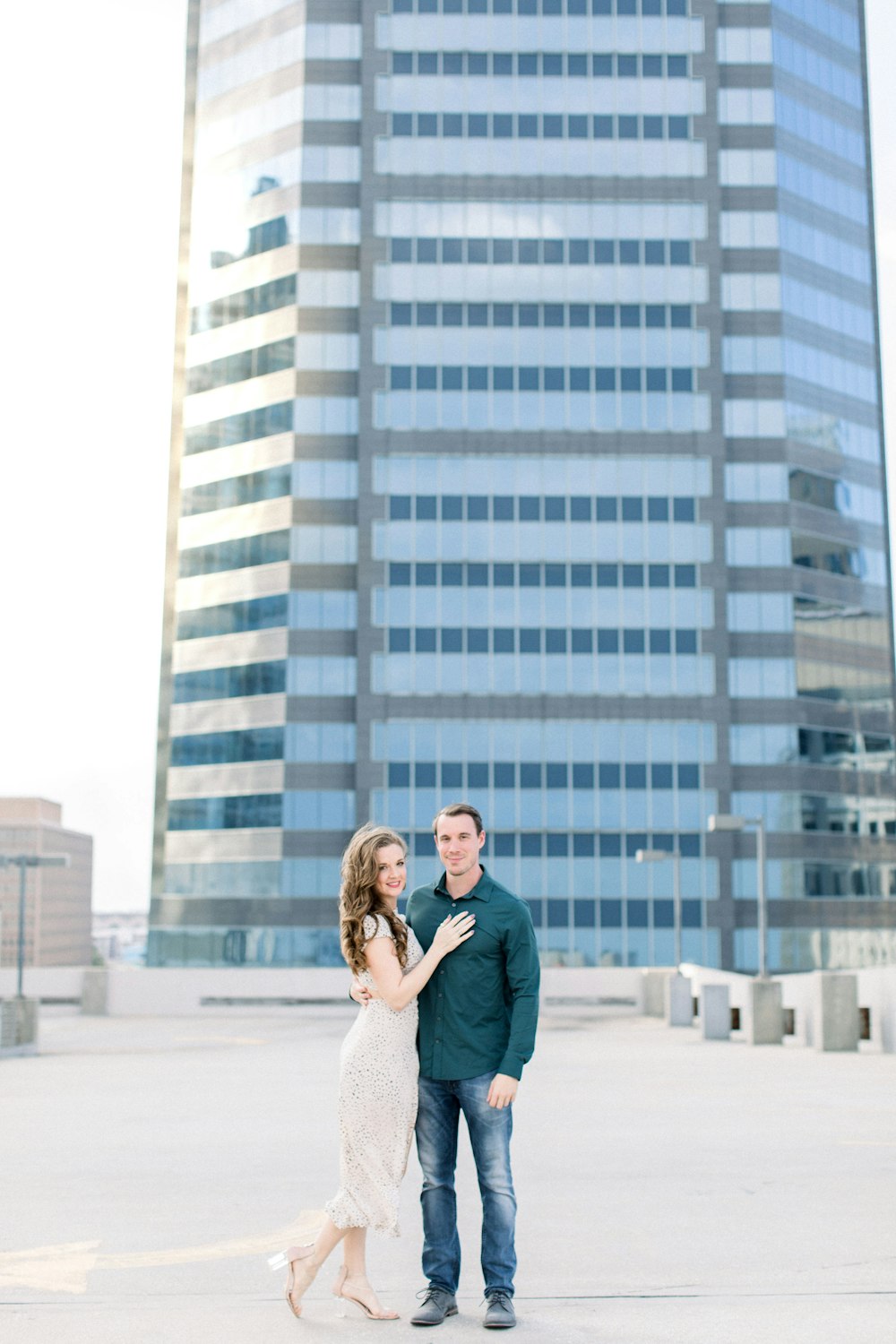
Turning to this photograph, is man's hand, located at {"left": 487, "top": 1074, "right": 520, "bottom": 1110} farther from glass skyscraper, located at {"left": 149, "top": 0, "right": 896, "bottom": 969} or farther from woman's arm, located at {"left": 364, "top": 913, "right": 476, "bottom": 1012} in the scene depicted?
glass skyscraper, located at {"left": 149, "top": 0, "right": 896, "bottom": 969}

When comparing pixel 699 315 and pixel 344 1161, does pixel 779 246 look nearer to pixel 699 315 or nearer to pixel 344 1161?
pixel 699 315

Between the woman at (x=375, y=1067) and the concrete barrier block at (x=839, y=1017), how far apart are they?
1905 centimetres

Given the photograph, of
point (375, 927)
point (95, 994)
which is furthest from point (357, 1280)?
point (95, 994)

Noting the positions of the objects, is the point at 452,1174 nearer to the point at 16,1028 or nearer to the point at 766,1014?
the point at 766,1014

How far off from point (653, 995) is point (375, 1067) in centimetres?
3294

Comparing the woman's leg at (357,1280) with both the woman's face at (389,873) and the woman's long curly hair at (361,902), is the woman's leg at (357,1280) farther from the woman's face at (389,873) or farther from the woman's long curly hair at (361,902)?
the woman's face at (389,873)

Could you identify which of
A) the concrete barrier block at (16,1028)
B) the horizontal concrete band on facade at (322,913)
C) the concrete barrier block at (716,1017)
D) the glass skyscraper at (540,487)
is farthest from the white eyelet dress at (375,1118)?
the horizontal concrete band on facade at (322,913)

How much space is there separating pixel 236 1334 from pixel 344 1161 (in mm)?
813

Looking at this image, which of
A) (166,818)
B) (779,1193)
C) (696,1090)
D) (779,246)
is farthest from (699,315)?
(779,1193)

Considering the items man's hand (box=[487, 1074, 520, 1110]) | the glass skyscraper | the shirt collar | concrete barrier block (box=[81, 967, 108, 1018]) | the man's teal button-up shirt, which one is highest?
the glass skyscraper

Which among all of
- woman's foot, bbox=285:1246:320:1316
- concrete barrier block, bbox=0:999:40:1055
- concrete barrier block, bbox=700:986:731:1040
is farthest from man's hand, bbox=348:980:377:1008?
concrete barrier block, bbox=700:986:731:1040

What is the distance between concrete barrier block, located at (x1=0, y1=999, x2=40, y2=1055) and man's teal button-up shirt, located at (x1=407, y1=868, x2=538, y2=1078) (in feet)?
69.9

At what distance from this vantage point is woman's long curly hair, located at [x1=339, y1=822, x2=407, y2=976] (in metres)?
6.37

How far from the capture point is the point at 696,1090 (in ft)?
56.0
